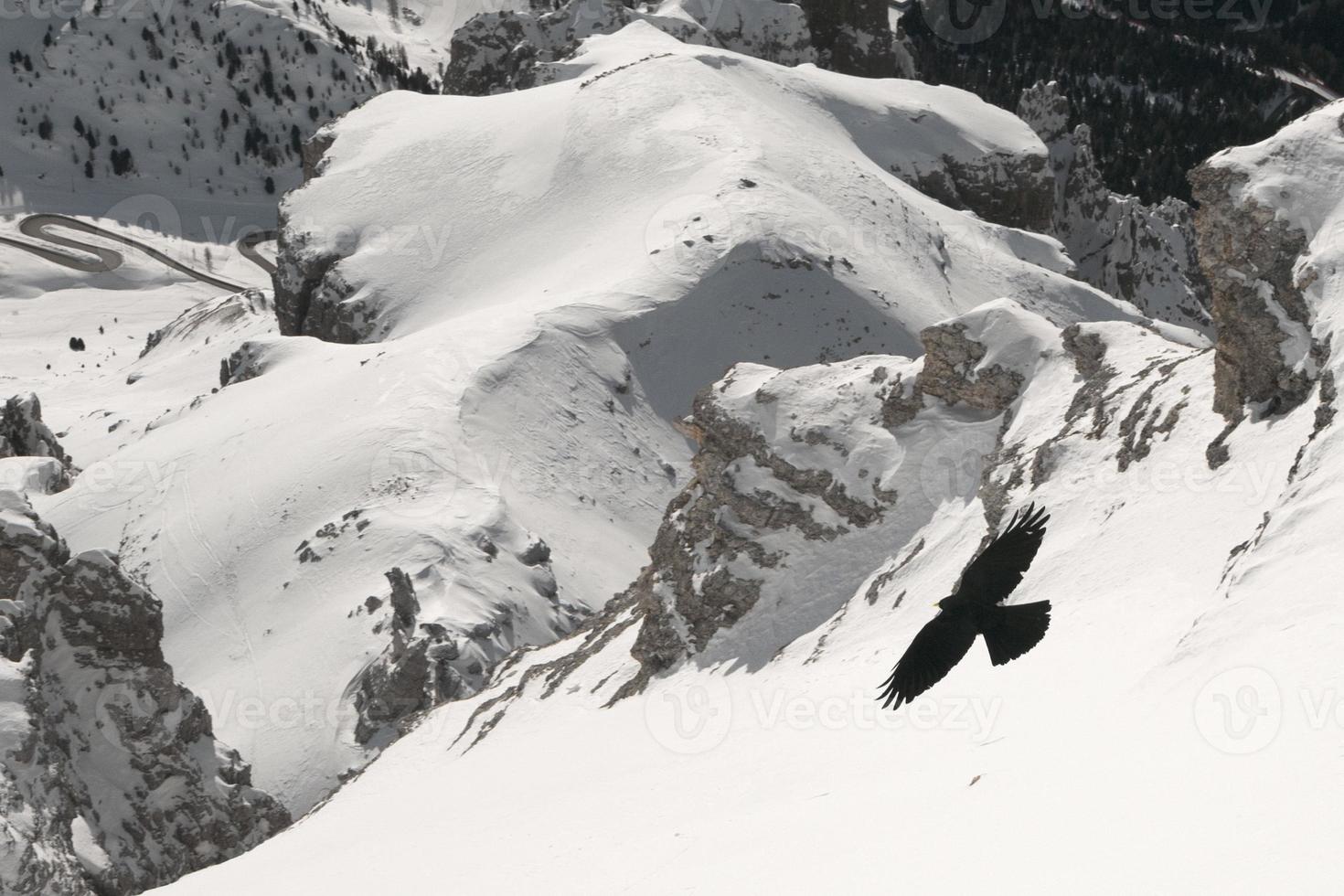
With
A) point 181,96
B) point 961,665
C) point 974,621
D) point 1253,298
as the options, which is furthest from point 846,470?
point 181,96

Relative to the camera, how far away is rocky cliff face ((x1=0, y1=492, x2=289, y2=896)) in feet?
94.6

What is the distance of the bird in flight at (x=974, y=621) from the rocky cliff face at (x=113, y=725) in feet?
71.4

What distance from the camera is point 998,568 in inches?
460

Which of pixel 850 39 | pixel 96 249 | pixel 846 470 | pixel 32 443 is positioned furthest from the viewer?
pixel 96 249

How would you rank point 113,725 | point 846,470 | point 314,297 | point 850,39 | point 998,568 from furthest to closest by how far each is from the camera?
point 850,39 < point 314,297 < point 113,725 < point 846,470 < point 998,568

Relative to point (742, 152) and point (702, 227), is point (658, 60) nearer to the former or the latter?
point (742, 152)

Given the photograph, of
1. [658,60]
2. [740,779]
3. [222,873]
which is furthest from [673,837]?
[658,60]

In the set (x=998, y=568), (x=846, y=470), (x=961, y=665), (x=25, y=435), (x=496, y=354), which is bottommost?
(x=25, y=435)

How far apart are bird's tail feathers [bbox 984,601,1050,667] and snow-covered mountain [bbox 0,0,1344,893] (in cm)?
109

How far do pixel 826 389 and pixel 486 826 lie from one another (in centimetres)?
1348

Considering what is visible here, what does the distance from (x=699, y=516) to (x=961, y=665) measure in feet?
39.7

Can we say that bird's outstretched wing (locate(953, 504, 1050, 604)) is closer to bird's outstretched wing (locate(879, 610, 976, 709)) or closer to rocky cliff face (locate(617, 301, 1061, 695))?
bird's outstretched wing (locate(879, 610, 976, 709))

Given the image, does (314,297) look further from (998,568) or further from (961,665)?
(998,568)

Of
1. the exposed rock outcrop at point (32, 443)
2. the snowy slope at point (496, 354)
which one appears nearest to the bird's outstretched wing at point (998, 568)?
the snowy slope at point (496, 354)
